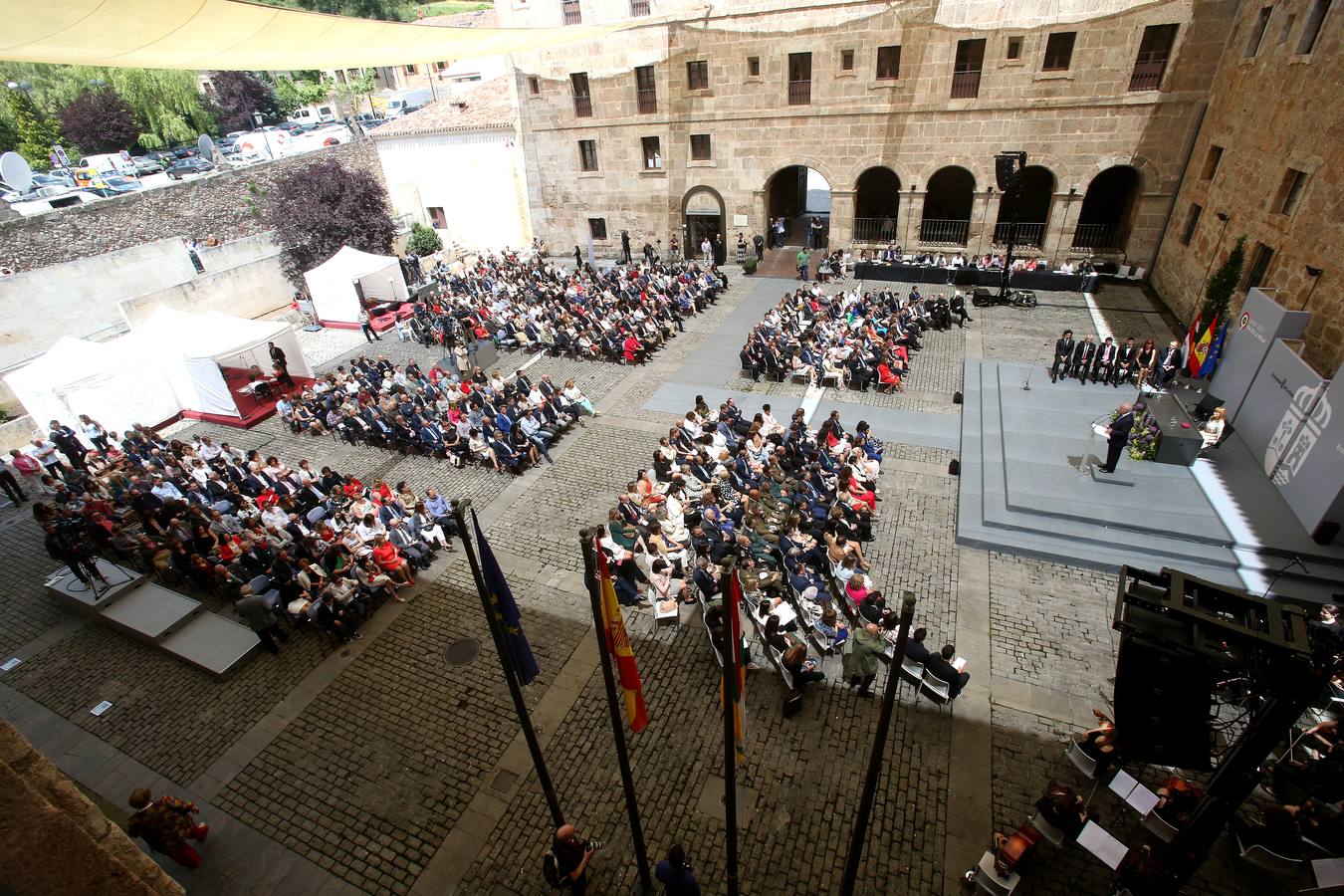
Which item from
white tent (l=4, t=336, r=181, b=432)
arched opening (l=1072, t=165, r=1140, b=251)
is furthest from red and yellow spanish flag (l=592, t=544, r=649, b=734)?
arched opening (l=1072, t=165, r=1140, b=251)

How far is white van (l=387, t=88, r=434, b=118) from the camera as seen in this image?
59.1m

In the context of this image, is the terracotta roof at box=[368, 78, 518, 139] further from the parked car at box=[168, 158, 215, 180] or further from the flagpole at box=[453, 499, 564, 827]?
the flagpole at box=[453, 499, 564, 827]

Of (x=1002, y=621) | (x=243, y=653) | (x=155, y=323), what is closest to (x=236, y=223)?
(x=155, y=323)

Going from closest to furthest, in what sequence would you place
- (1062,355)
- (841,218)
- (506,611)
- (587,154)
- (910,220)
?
(506,611)
(1062,355)
(910,220)
(841,218)
(587,154)

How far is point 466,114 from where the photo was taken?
3359 centimetres

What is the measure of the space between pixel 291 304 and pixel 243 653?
25.0 m

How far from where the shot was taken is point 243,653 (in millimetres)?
10961

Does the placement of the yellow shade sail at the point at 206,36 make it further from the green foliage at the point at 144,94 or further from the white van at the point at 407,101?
the white van at the point at 407,101

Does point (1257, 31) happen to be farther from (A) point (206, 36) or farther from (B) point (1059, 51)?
(A) point (206, 36)

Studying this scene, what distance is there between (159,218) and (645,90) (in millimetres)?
26060

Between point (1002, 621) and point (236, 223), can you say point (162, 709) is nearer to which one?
point (1002, 621)

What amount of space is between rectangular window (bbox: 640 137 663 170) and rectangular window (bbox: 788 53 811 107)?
6307mm

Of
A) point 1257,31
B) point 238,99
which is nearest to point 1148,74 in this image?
point 1257,31

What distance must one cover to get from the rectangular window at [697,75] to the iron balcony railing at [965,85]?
969cm
